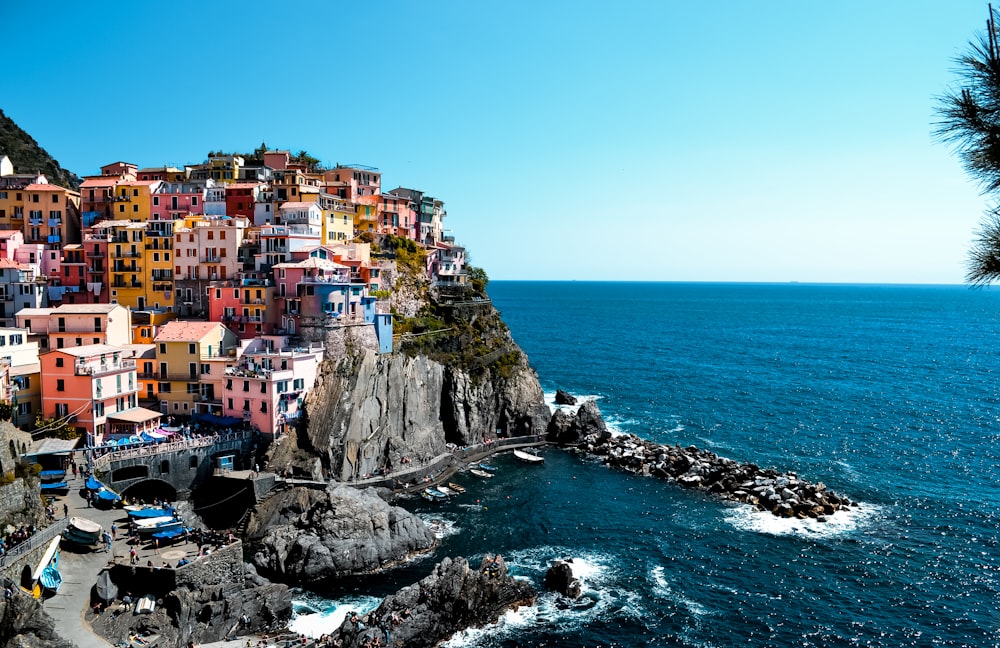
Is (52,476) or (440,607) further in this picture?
(52,476)

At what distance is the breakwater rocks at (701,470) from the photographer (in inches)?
2446

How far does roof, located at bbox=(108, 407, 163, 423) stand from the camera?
6244cm

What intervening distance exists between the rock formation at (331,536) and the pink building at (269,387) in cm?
1002

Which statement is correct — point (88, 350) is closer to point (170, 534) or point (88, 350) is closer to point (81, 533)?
point (81, 533)

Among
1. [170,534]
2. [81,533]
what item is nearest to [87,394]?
[81,533]

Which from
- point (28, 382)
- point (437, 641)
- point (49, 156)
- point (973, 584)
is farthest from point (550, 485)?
point (49, 156)

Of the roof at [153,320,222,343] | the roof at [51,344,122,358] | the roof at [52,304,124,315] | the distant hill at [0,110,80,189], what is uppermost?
the distant hill at [0,110,80,189]

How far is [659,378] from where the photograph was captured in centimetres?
12369

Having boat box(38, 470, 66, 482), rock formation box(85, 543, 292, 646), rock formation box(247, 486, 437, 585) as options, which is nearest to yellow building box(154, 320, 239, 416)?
boat box(38, 470, 66, 482)

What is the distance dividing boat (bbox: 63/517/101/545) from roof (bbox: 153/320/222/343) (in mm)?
26933

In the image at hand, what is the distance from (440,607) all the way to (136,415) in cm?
3768

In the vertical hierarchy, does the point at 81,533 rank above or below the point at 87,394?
below

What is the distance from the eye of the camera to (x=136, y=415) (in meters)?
63.7

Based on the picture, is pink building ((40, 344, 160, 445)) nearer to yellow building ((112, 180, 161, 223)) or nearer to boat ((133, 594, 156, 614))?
boat ((133, 594, 156, 614))
